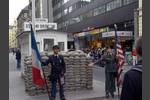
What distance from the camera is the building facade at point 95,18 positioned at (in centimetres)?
4578

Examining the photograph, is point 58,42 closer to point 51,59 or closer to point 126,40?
point 51,59

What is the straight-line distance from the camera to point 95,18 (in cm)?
6019

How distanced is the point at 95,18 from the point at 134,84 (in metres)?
57.6

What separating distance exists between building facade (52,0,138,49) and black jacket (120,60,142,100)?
128ft

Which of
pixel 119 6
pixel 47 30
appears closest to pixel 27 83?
pixel 47 30

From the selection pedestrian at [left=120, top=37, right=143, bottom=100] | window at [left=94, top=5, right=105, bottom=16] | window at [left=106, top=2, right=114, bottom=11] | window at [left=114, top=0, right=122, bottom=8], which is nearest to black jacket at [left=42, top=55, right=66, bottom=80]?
pedestrian at [left=120, top=37, right=143, bottom=100]

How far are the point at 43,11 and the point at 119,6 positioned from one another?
52.0 m

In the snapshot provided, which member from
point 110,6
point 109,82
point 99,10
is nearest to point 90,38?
point 99,10

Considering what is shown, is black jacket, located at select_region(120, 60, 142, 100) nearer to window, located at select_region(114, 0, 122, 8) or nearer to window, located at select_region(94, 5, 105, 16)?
window, located at select_region(114, 0, 122, 8)

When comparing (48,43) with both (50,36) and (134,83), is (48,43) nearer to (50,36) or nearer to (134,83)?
(50,36)

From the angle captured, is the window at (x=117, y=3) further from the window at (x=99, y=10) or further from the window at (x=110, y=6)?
the window at (x=99, y=10)

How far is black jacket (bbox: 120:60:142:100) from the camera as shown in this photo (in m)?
2.93

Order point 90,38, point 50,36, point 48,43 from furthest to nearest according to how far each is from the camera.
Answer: point 90,38 → point 48,43 → point 50,36

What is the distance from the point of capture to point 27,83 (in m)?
13.1
